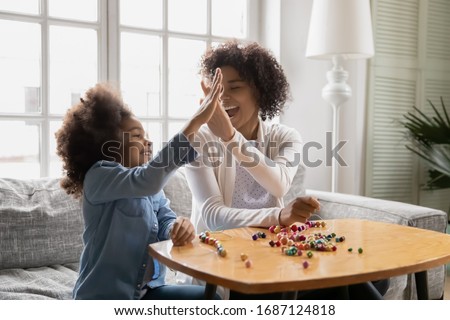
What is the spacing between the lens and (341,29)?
279cm

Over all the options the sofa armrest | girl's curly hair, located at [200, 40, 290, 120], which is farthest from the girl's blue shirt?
the sofa armrest

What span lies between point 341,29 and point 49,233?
177cm

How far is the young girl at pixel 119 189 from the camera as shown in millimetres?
1341

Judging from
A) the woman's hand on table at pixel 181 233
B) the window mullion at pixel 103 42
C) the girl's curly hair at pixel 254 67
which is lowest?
the woman's hand on table at pixel 181 233

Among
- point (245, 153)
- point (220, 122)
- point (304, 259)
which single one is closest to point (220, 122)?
point (220, 122)

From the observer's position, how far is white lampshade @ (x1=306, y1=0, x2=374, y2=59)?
2.79 metres

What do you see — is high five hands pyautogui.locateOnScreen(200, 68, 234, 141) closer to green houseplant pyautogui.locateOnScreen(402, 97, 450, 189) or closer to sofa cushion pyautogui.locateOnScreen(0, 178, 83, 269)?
sofa cushion pyautogui.locateOnScreen(0, 178, 83, 269)

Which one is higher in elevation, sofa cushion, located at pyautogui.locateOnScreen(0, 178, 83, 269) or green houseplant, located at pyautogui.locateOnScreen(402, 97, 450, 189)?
green houseplant, located at pyautogui.locateOnScreen(402, 97, 450, 189)

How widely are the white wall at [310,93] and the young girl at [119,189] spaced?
1762 millimetres

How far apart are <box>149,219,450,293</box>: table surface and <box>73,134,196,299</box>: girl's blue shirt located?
0.14 metres

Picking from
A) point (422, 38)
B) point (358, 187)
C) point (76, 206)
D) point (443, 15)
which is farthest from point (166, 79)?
point (443, 15)

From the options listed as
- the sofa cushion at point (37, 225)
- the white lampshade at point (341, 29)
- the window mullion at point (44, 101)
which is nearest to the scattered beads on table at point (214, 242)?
the sofa cushion at point (37, 225)

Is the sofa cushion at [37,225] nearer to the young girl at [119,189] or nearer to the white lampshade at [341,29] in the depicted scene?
the young girl at [119,189]

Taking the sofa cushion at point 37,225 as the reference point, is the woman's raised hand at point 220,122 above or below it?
above
